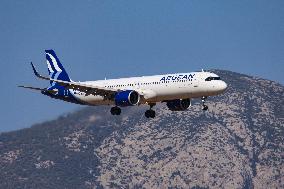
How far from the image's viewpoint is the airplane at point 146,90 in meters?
147

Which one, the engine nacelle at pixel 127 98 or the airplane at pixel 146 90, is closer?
the airplane at pixel 146 90

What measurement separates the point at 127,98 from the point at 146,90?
3.45 metres

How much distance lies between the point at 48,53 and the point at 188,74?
122 ft

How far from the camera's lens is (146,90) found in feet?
494

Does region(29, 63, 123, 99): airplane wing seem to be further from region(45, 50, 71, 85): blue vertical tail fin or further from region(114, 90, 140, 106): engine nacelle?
region(45, 50, 71, 85): blue vertical tail fin

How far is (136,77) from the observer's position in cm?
15475

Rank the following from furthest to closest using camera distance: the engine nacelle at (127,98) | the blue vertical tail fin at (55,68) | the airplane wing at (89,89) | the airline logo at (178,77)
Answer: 1. the blue vertical tail fin at (55,68)
2. the airplane wing at (89,89)
3. the engine nacelle at (127,98)
4. the airline logo at (178,77)

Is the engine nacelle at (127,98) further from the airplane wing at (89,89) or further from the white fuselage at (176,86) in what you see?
the airplane wing at (89,89)

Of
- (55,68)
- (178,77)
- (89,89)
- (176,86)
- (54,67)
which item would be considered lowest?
(176,86)

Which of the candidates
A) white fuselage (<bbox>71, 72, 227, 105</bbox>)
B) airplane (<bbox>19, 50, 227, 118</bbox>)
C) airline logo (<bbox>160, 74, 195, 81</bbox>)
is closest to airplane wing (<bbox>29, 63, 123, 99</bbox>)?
airplane (<bbox>19, 50, 227, 118</bbox>)

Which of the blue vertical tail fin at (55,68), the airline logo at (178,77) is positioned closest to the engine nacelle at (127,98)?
the airline logo at (178,77)

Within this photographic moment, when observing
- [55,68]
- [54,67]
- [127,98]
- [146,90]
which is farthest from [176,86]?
[54,67]

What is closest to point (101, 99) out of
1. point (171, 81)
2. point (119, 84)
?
point (119, 84)

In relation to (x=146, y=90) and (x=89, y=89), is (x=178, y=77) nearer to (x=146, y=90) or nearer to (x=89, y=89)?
(x=146, y=90)
